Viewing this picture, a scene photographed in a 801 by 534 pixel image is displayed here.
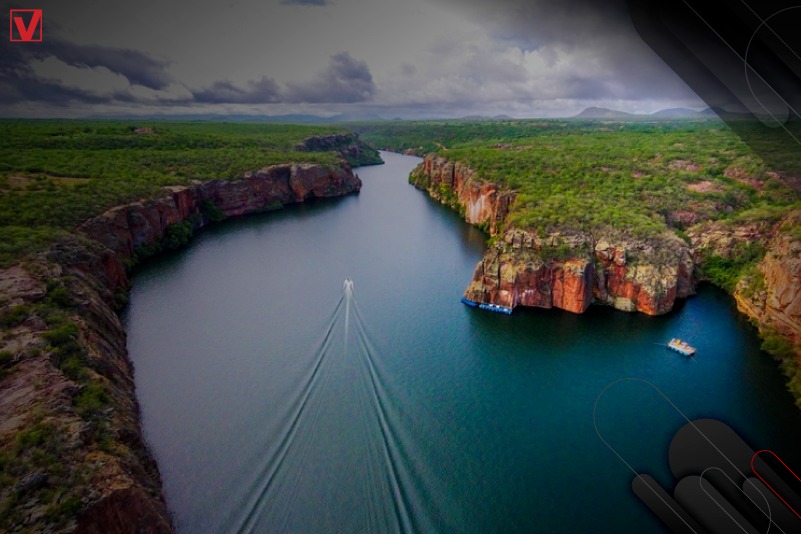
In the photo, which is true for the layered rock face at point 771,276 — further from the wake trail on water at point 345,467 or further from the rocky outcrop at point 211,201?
the rocky outcrop at point 211,201

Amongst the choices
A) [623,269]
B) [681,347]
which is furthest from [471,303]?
[681,347]

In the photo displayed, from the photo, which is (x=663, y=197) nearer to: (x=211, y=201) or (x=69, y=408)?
(x=69, y=408)

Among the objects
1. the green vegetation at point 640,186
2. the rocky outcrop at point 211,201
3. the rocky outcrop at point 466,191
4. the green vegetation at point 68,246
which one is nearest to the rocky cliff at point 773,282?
the green vegetation at point 640,186

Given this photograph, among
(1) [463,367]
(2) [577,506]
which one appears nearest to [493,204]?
(1) [463,367]

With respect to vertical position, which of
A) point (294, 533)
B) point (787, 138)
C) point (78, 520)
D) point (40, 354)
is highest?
Result: point (787, 138)

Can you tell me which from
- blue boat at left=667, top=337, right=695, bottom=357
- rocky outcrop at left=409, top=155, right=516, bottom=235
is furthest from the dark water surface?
rocky outcrop at left=409, top=155, right=516, bottom=235

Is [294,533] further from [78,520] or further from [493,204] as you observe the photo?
[493,204]
